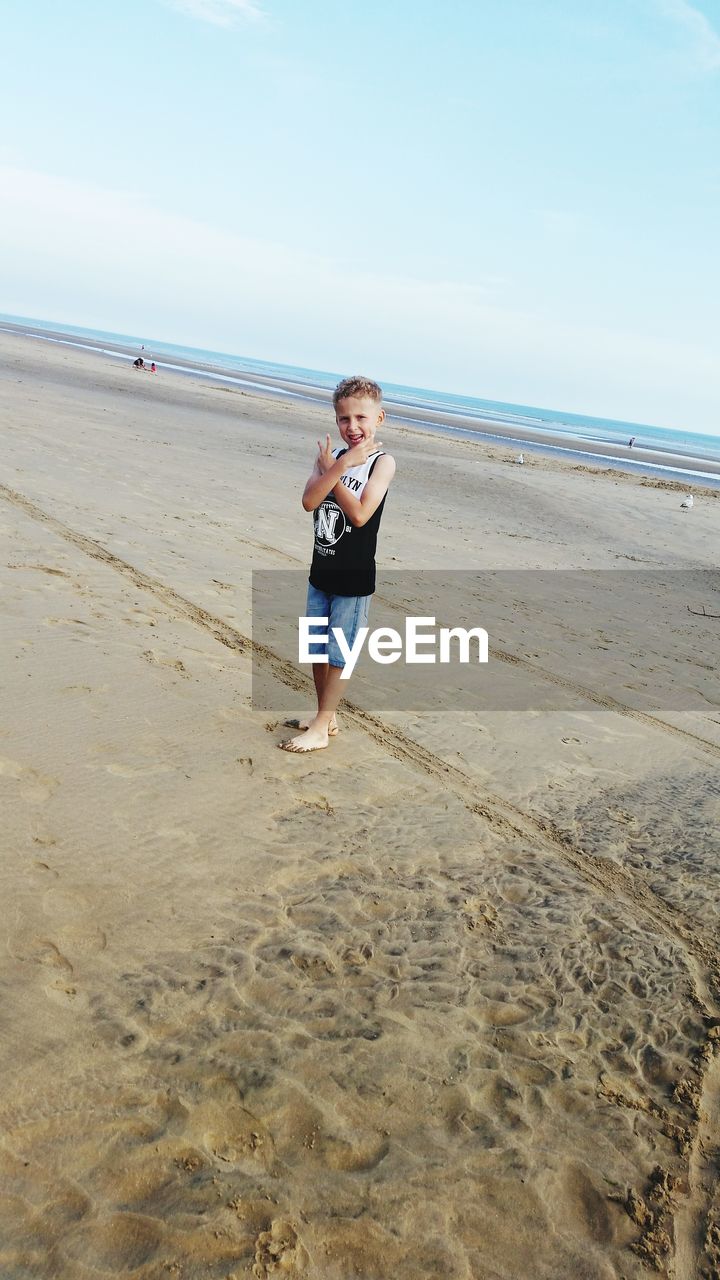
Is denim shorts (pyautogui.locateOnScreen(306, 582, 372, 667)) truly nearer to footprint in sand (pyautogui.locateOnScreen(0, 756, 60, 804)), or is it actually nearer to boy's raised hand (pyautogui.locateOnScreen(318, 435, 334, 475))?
boy's raised hand (pyautogui.locateOnScreen(318, 435, 334, 475))

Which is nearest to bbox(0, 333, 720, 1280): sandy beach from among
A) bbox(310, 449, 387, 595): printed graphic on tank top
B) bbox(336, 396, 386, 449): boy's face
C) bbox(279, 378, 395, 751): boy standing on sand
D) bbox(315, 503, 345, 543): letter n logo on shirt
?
bbox(279, 378, 395, 751): boy standing on sand

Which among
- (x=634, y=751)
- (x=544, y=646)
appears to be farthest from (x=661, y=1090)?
(x=544, y=646)

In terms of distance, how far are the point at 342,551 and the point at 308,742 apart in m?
0.98

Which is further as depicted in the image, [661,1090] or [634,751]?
[634,751]

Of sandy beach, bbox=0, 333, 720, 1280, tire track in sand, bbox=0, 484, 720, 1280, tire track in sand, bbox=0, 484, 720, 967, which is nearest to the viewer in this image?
sandy beach, bbox=0, 333, 720, 1280

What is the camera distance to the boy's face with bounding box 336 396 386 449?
3.76 meters

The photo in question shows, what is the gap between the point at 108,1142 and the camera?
2033 millimetres

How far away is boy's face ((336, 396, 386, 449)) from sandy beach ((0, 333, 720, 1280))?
5.18ft

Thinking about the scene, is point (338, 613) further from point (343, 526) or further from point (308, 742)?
point (308, 742)

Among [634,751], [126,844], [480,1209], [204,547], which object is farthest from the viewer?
[204,547]

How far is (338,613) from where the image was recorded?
13.6ft

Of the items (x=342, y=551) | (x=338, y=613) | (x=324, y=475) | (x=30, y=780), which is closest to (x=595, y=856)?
(x=338, y=613)

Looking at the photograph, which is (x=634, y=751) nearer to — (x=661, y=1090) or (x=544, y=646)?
(x=544, y=646)

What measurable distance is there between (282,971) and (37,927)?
2.61 feet
